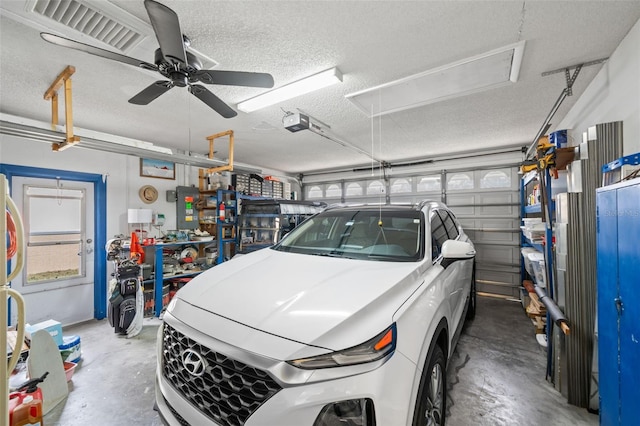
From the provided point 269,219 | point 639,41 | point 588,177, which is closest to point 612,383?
point 588,177

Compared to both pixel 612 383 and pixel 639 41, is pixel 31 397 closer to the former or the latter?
pixel 612 383

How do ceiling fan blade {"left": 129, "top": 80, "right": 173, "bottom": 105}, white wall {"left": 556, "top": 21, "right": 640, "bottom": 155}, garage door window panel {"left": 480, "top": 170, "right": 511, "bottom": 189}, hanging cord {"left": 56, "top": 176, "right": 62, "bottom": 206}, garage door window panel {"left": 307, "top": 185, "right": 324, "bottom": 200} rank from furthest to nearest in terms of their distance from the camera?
garage door window panel {"left": 307, "top": 185, "right": 324, "bottom": 200}
garage door window panel {"left": 480, "top": 170, "right": 511, "bottom": 189}
hanging cord {"left": 56, "top": 176, "right": 62, "bottom": 206}
ceiling fan blade {"left": 129, "top": 80, "right": 173, "bottom": 105}
white wall {"left": 556, "top": 21, "right": 640, "bottom": 155}

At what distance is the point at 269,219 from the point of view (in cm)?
623

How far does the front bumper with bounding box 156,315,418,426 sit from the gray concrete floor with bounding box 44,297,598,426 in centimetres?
147

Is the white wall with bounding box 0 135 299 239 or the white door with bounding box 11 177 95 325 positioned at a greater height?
the white wall with bounding box 0 135 299 239

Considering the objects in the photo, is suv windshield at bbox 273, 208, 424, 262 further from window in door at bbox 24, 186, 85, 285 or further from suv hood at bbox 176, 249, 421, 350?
window in door at bbox 24, 186, 85, 285

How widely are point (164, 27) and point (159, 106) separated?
2.21 metres

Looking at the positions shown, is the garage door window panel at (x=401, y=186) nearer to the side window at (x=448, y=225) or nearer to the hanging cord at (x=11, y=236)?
the side window at (x=448, y=225)

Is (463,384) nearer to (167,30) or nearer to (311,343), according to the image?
(311,343)

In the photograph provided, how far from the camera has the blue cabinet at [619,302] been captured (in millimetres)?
1384

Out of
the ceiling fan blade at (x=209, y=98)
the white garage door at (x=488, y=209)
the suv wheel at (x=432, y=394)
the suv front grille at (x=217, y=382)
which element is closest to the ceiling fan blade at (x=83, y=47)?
the ceiling fan blade at (x=209, y=98)

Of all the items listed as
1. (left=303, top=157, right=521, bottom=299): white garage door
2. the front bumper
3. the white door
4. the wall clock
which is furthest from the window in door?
(left=303, top=157, right=521, bottom=299): white garage door

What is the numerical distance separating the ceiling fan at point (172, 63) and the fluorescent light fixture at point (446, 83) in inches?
58.5

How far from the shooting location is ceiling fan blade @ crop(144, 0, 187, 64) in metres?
1.38
